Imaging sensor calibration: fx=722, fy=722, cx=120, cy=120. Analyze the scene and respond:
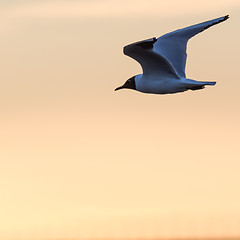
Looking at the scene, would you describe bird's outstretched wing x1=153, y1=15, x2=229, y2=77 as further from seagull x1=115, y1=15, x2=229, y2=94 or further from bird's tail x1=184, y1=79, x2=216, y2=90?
bird's tail x1=184, y1=79, x2=216, y2=90

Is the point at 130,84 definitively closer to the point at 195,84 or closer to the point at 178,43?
the point at 178,43

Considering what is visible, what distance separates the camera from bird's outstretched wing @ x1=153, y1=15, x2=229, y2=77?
2909cm

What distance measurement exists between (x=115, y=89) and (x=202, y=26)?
14.4 feet

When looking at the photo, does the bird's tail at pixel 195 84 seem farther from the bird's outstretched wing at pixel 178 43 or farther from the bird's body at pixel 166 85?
the bird's outstretched wing at pixel 178 43

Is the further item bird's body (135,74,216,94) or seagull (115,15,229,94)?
bird's body (135,74,216,94)

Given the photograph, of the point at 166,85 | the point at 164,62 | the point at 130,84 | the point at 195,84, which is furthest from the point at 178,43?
the point at 195,84

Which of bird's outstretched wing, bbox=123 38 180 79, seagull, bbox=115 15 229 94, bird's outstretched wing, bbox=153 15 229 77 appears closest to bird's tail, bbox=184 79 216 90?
seagull, bbox=115 15 229 94

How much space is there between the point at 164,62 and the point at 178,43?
501 centimetres

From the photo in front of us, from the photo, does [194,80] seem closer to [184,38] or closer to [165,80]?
[165,80]

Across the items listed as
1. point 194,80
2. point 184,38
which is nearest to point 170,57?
point 184,38

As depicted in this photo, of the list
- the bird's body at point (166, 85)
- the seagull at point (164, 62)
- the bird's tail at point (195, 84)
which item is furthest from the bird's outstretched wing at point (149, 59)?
the bird's tail at point (195, 84)

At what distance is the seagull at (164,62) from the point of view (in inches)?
961

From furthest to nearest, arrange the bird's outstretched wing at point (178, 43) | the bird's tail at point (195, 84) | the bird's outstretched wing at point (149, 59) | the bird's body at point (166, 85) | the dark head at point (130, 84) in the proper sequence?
the bird's outstretched wing at point (178, 43)
the dark head at point (130, 84)
the bird's body at point (166, 85)
the bird's tail at point (195, 84)
the bird's outstretched wing at point (149, 59)

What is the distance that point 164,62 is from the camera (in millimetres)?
25172
